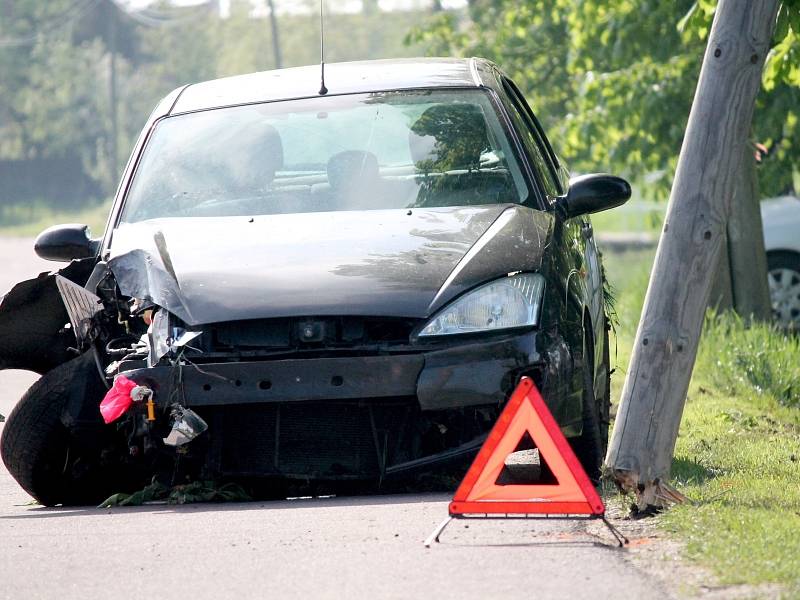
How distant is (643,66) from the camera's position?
1476cm

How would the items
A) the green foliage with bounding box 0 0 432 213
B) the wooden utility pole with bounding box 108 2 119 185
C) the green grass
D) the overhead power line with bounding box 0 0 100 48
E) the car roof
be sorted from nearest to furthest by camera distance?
1. the car roof
2. the green grass
3. the wooden utility pole with bounding box 108 2 119 185
4. the green foliage with bounding box 0 0 432 213
5. the overhead power line with bounding box 0 0 100 48

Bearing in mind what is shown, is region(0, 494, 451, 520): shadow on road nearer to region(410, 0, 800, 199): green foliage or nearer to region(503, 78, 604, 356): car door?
region(503, 78, 604, 356): car door

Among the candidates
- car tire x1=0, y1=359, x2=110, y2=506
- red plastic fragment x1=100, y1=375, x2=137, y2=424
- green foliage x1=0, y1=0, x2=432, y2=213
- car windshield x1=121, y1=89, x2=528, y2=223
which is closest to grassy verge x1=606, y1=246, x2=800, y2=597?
car windshield x1=121, y1=89, x2=528, y2=223

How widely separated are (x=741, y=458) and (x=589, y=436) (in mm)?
1029

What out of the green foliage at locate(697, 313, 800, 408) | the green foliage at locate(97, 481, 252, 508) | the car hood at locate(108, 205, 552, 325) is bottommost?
the green foliage at locate(697, 313, 800, 408)

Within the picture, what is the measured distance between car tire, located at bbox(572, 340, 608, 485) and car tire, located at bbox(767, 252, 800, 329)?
8.50 m

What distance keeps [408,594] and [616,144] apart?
11760mm

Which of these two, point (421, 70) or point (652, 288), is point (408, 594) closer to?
point (652, 288)

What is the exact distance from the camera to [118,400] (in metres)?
6.01

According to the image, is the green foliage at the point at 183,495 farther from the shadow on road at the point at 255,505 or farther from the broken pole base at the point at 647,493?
the broken pole base at the point at 647,493

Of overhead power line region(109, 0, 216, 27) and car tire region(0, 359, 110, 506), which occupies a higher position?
car tire region(0, 359, 110, 506)

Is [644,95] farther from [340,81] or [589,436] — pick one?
[589,436]

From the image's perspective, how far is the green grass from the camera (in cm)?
6075

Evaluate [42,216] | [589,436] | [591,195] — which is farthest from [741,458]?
[42,216]
